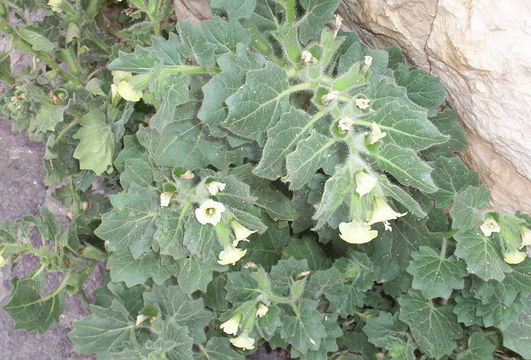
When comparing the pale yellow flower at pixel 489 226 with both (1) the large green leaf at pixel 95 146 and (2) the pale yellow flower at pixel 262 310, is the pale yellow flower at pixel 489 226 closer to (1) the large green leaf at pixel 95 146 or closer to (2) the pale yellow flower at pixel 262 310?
(2) the pale yellow flower at pixel 262 310

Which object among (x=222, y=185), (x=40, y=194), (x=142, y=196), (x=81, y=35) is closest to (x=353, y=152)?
(x=222, y=185)

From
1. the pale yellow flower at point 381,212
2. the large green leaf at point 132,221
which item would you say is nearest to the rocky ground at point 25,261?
the large green leaf at point 132,221

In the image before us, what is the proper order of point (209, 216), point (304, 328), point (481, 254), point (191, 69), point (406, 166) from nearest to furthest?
point (406, 166) → point (209, 216) → point (191, 69) → point (481, 254) → point (304, 328)

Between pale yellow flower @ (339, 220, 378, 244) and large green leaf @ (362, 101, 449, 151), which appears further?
large green leaf @ (362, 101, 449, 151)

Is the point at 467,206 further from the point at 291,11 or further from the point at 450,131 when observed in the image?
the point at 291,11

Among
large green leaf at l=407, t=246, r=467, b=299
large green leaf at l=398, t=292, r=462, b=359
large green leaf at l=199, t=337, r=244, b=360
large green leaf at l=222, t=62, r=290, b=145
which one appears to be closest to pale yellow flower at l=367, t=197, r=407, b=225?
large green leaf at l=222, t=62, r=290, b=145

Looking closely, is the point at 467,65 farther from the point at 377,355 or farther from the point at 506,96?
the point at 377,355

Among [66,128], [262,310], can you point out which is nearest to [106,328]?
[262,310]

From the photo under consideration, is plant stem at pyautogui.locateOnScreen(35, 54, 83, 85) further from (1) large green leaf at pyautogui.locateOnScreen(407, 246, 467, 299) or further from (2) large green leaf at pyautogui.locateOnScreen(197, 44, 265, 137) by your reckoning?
(1) large green leaf at pyautogui.locateOnScreen(407, 246, 467, 299)
